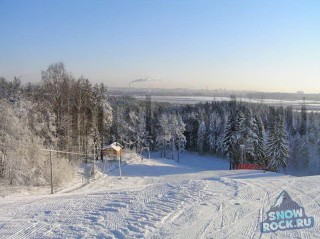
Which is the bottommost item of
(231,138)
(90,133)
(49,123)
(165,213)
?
(231,138)

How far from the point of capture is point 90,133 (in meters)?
46.9

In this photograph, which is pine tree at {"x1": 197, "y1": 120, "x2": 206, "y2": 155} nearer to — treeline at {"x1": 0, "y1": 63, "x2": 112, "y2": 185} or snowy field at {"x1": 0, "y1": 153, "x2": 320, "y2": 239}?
treeline at {"x1": 0, "y1": 63, "x2": 112, "y2": 185}

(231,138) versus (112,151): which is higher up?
(231,138)

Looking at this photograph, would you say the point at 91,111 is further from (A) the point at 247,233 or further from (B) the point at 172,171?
(A) the point at 247,233

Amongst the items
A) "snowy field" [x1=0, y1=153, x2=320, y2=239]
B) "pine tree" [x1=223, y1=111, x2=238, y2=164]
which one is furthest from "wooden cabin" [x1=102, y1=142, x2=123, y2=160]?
"snowy field" [x1=0, y1=153, x2=320, y2=239]

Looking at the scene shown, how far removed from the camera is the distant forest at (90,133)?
31.5 meters

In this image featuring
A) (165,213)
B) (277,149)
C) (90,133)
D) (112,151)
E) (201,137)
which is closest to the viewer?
(165,213)

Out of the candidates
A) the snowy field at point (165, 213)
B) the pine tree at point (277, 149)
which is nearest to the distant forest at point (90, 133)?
the pine tree at point (277, 149)

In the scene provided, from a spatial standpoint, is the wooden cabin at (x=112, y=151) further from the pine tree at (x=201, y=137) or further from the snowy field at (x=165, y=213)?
the pine tree at (x=201, y=137)

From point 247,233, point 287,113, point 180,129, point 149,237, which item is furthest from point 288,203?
point 287,113

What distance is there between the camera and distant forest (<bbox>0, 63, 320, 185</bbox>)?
3150 cm

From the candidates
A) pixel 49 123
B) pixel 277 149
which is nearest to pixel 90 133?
pixel 49 123

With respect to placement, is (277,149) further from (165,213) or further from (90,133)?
(165,213)

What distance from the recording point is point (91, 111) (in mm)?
46250
